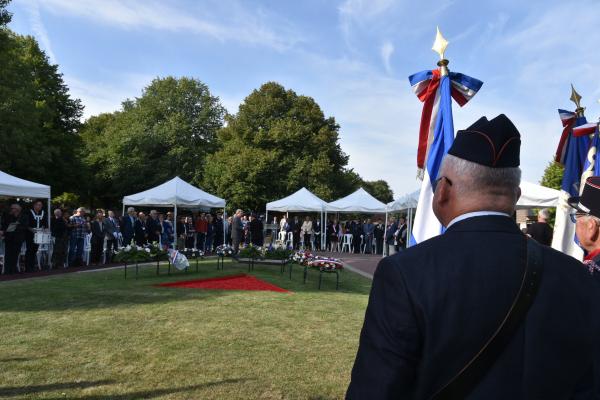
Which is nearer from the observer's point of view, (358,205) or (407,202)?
(407,202)

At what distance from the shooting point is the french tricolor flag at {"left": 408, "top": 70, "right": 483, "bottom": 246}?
488 cm

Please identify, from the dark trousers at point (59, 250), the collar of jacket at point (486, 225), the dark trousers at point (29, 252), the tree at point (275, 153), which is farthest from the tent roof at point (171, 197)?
the collar of jacket at point (486, 225)

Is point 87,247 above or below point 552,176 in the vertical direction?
below

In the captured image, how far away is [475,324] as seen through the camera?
1349 mm

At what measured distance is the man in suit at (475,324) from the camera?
1.35 metres

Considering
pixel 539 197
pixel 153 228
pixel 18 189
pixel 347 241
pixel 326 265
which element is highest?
pixel 18 189

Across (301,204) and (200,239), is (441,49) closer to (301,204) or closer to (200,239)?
(200,239)

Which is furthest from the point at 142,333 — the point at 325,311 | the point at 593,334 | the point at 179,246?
the point at 179,246

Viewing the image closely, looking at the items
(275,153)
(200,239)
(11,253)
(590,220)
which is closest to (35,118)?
(200,239)

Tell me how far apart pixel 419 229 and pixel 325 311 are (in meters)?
4.90

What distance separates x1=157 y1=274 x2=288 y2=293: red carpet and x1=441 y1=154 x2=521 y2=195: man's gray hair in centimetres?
1025

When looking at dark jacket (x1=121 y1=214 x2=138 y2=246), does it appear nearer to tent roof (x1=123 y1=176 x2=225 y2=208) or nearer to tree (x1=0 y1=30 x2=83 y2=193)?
tent roof (x1=123 y1=176 x2=225 y2=208)

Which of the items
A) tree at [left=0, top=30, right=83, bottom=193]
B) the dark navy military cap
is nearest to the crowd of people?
tree at [left=0, top=30, right=83, bottom=193]

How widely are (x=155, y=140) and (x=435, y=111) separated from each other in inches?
1660
